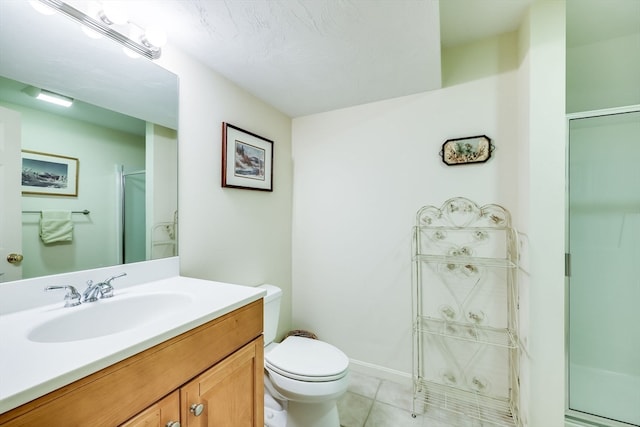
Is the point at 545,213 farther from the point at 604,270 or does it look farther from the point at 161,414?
the point at 161,414

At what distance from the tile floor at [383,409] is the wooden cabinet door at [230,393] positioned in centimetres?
75

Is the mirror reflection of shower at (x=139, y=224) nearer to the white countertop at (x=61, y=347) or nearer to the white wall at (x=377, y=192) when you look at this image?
the white countertop at (x=61, y=347)

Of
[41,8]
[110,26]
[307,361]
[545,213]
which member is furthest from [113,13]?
[545,213]

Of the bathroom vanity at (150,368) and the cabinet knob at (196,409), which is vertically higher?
the bathroom vanity at (150,368)

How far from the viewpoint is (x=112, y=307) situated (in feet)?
3.13

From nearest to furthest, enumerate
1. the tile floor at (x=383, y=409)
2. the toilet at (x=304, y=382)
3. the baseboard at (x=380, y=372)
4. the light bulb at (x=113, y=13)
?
the light bulb at (x=113, y=13) < the toilet at (x=304, y=382) < the tile floor at (x=383, y=409) < the baseboard at (x=380, y=372)

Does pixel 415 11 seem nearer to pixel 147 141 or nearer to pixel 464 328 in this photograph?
pixel 147 141

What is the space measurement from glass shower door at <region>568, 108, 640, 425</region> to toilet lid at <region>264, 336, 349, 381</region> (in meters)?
1.40

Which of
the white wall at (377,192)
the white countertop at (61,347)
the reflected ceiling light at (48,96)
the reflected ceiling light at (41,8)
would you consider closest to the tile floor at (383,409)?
the white wall at (377,192)

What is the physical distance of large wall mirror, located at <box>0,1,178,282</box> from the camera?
2.88 ft

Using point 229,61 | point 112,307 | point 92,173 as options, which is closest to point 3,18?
point 92,173

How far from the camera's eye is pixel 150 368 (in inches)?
26.3

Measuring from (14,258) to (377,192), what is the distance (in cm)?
182

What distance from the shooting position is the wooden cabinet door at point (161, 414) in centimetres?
64
